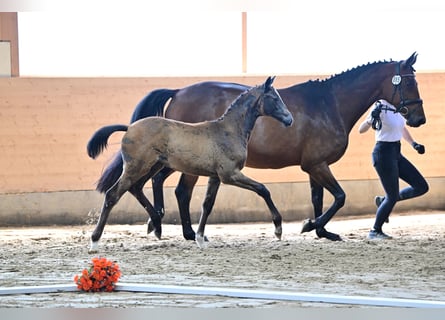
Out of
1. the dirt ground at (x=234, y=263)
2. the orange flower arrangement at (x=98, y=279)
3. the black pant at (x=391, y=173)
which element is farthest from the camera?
the black pant at (x=391, y=173)

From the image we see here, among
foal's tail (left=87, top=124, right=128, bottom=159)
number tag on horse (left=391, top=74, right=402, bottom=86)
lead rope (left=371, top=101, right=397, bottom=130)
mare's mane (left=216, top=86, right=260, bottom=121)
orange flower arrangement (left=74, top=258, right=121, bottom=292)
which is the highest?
number tag on horse (left=391, top=74, right=402, bottom=86)

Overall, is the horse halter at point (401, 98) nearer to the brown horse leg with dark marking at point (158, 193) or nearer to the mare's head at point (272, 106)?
the mare's head at point (272, 106)

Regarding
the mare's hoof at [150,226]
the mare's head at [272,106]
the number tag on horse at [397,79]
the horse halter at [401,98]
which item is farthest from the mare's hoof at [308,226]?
the number tag on horse at [397,79]

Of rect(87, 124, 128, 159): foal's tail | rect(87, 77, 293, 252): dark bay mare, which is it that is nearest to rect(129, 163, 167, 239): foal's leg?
rect(87, 77, 293, 252): dark bay mare

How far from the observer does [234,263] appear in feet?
27.4

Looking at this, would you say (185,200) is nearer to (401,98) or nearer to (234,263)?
(234,263)

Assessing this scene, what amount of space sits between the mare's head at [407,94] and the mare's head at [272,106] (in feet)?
4.68

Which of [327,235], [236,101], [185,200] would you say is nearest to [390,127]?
[327,235]

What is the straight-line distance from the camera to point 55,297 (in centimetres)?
660

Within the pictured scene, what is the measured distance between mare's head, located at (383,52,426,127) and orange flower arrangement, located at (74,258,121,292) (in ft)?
14.5

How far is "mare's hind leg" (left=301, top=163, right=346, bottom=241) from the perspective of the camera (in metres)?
9.93

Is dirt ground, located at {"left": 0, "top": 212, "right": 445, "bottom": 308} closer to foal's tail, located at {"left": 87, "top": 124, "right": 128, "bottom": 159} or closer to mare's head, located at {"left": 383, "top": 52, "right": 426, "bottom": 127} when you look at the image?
foal's tail, located at {"left": 87, "top": 124, "right": 128, "bottom": 159}

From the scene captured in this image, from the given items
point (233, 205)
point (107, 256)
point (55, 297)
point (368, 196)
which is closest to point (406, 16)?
point (368, 196)

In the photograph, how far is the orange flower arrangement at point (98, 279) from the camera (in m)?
6.75
